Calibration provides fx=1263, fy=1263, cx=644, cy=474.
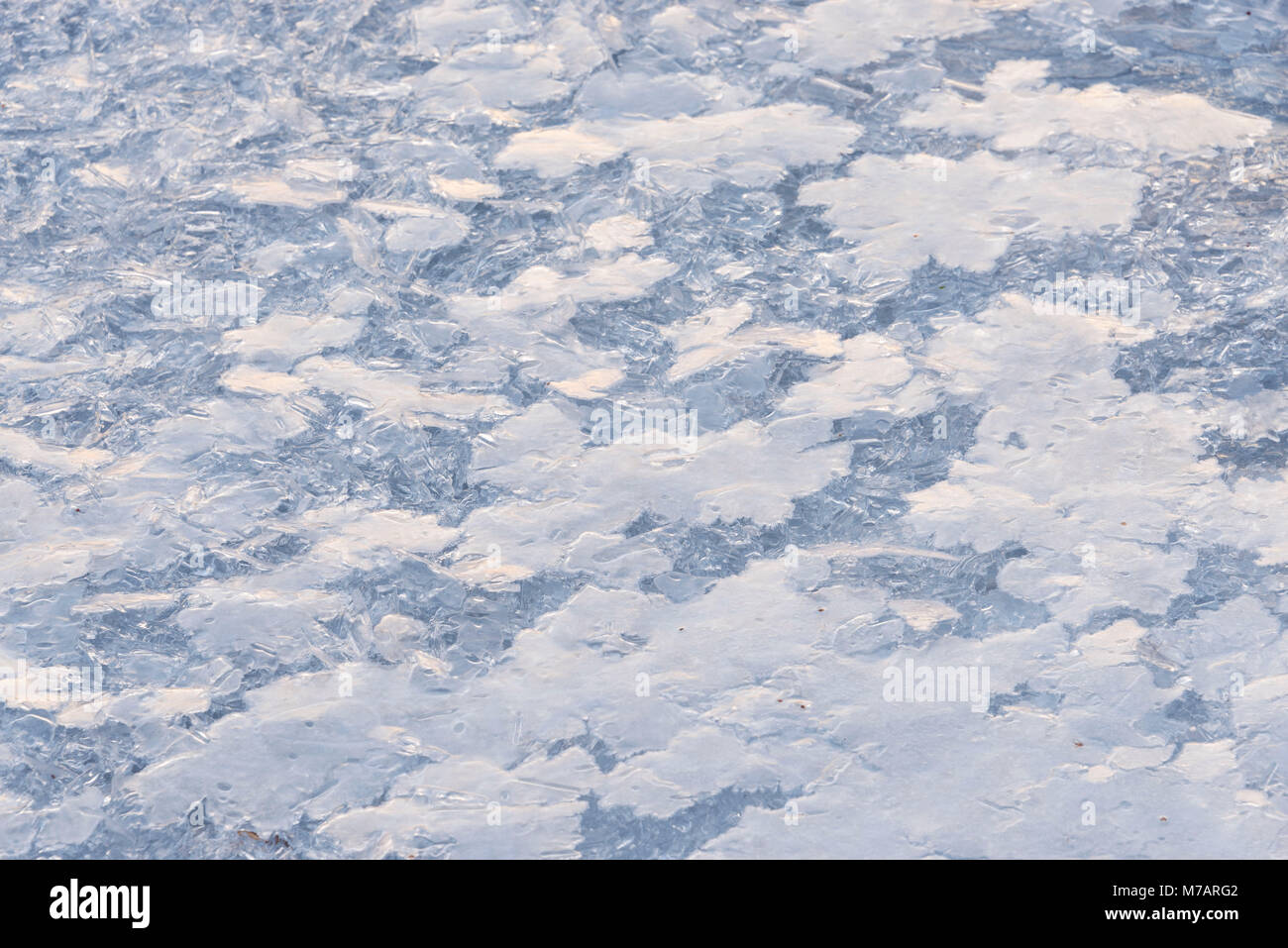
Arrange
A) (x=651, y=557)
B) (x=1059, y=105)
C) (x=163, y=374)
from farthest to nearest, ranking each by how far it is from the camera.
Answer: (x=1059, y=105) < (x=163, y=374) < (x=651, y=557)

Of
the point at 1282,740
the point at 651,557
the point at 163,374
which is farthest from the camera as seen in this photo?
the point at 163,374

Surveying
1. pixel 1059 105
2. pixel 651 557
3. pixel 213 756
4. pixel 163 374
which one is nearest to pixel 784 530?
pixel 651 557

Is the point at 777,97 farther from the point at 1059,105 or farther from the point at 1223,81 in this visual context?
the point at 1223,81

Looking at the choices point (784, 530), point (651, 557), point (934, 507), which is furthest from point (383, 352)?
point (934, 507)

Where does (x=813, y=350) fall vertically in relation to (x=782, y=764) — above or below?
above

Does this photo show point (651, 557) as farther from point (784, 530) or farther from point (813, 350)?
point (813, 350)

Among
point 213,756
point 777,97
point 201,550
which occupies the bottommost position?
point 213,756

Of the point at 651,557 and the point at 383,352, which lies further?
the point at 383,352
